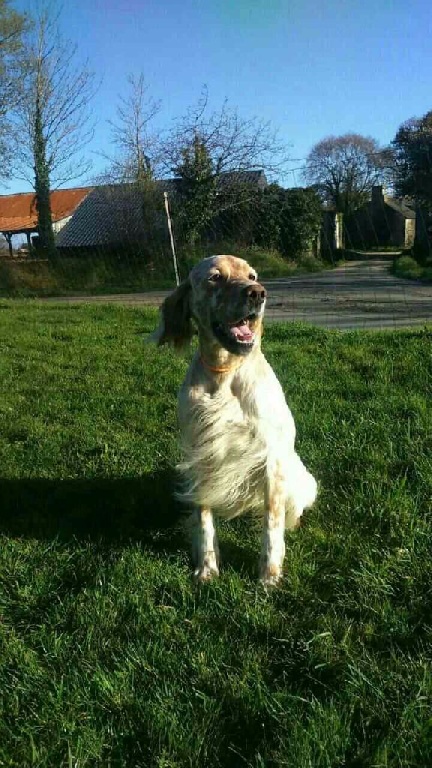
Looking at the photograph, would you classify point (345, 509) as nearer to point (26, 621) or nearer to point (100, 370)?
point (26, 621)

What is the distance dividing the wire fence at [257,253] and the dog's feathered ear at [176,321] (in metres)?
9.11

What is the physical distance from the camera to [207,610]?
9.21 ft

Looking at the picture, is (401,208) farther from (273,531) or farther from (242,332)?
(273,531)

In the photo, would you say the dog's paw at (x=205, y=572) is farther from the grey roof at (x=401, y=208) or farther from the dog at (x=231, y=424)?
the grey roof at (x=401, y=208)

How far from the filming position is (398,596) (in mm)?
2842

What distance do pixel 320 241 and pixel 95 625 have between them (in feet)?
56.2

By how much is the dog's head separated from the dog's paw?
40.1 inches

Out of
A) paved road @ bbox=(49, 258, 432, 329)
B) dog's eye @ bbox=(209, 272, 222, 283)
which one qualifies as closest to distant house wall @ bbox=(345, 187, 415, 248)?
paved road @ bbox=(49, 258, 432, 329)

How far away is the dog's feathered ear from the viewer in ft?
11.7

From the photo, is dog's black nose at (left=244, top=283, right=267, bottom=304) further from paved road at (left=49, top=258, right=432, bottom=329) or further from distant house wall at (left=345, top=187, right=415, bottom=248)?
distant house wall at (left=345, top=187, right=415, bottom=248)

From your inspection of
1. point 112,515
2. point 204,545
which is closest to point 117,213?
point 112,515

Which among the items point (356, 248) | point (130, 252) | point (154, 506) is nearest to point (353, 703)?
point (154, 506)

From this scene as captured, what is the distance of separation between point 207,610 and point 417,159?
20911 millimetres

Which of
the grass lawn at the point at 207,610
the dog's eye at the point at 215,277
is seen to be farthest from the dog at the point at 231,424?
the grass lawn at the point at 207,610
